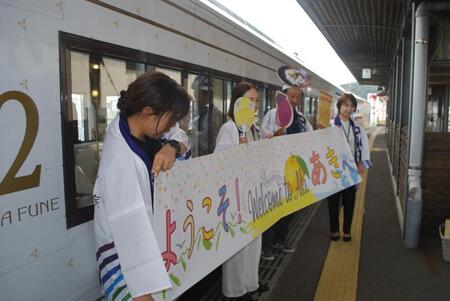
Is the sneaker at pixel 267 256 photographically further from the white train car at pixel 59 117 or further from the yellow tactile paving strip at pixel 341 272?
the white train car at pixel 59 117

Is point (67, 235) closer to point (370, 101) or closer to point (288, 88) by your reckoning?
point (288, 88)

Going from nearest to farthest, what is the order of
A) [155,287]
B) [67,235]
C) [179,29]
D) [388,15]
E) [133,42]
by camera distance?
1. [155,287]
2. [67,235]
3. [133,42]
4. [179,29]
5. [388,15]

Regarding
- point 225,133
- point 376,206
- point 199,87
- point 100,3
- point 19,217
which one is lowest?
point 376,206

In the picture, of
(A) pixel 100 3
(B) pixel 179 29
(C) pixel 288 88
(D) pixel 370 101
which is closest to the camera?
(A) pixel 100 3

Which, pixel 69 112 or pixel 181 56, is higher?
pixel 181 56

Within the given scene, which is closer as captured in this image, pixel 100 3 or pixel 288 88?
pixel 100 3

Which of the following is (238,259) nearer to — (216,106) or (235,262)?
(235,262)

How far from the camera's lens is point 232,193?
8.73ft

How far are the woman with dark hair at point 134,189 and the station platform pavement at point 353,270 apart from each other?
182 cm

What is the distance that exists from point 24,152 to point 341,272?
3.11 m

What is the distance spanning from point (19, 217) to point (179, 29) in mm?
1812

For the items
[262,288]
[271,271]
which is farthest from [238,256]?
[271,271]

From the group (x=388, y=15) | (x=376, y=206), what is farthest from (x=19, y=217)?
(x=388, y=15)

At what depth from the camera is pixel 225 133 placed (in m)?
3.04
